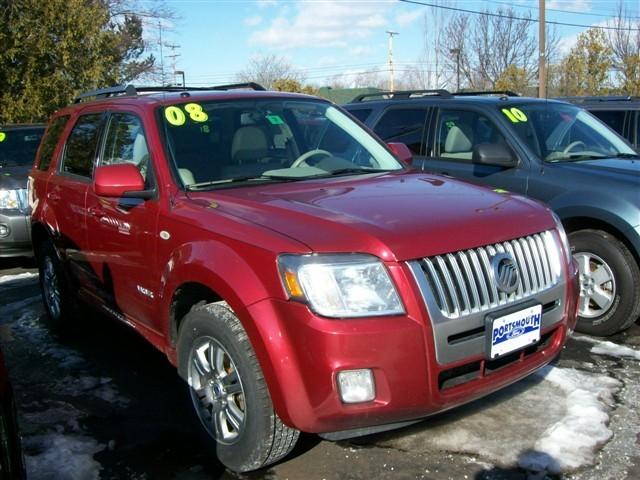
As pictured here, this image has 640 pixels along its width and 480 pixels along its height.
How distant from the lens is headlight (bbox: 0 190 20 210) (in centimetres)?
745

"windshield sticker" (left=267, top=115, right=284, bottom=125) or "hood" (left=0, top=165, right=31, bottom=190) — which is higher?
"windshield sticker" (left=267, top=115, right=284, bottom=125)

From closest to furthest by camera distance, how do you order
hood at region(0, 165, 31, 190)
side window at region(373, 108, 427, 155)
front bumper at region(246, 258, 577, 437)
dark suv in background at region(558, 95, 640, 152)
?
front bumper at region(246, 258, 577, 437) < side window at region(373, 108, 427, 155) < hood at region(0, 165, 31, 190) < dark suv in background at region(558, 95, 640, 152)

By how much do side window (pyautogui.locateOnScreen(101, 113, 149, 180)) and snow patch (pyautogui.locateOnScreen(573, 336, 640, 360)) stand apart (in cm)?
339

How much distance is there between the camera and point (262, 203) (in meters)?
3.20

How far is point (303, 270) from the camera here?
105 inches

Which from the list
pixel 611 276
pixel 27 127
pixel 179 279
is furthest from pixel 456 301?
pixel 27 127

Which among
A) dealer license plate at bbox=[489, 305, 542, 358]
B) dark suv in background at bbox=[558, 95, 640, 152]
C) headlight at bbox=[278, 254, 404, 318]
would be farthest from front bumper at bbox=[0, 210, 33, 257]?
dark suv in background at bbox=[558, 95, 640, 152]

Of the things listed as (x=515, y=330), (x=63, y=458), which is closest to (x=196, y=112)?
(x=63, y=458)

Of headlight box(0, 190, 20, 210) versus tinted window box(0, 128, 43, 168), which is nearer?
headlight box(0, 190, 20, 210)

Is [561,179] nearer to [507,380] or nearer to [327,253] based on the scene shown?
[507,380]

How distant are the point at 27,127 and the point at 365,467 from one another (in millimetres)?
7961

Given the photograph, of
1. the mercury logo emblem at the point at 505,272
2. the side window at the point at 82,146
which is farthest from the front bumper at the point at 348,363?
the side window at the point at 82,146

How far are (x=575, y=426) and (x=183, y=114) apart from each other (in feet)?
9.44

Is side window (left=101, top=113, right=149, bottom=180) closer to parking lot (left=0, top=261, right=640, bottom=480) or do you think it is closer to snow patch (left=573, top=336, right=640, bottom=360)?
parking lot (left=0, top=261, right=640, bottom=480)
